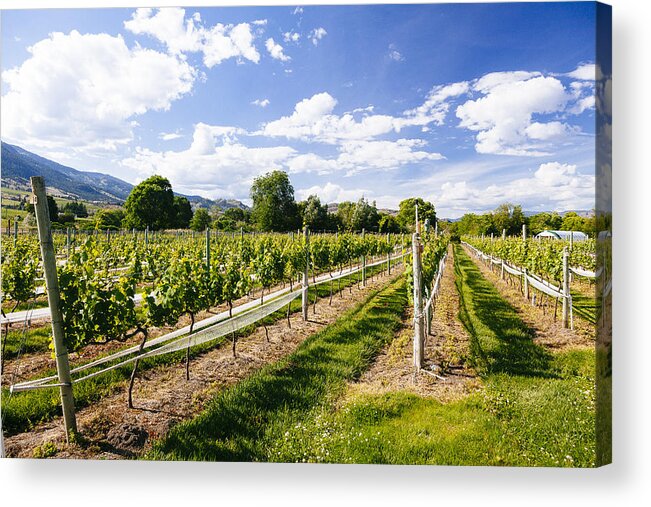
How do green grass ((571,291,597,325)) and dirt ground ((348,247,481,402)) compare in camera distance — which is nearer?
dirt ground ((348,247,481,402))

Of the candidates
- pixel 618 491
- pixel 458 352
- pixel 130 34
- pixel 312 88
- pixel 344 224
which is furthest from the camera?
pixel 344 224

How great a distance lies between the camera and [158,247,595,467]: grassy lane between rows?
2.59 meters

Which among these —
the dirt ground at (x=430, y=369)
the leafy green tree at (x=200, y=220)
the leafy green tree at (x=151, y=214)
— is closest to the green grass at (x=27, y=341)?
the dirt ground at (x=430, y=369)

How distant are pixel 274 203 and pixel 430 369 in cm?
311

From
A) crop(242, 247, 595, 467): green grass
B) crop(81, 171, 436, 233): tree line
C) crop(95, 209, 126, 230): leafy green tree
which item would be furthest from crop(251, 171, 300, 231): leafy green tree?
crop(95, 209, 126, 230): leafy green tree

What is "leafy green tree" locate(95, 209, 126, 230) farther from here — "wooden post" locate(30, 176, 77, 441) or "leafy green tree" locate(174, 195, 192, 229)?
"wooden post" locate(30, 176, 77, 441)

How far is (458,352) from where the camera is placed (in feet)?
14.2

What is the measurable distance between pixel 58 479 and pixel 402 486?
2.47 meters

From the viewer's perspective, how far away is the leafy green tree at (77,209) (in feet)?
13.6

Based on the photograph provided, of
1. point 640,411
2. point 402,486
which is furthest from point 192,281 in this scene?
point 640,411

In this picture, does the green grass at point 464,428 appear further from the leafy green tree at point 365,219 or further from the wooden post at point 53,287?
the leafy green tree at point 365,219

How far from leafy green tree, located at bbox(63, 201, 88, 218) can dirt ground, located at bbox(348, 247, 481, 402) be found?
365 centimetres

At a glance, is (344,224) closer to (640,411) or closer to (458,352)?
(458,352)

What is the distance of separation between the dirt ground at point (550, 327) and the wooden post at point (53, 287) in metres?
4.19
